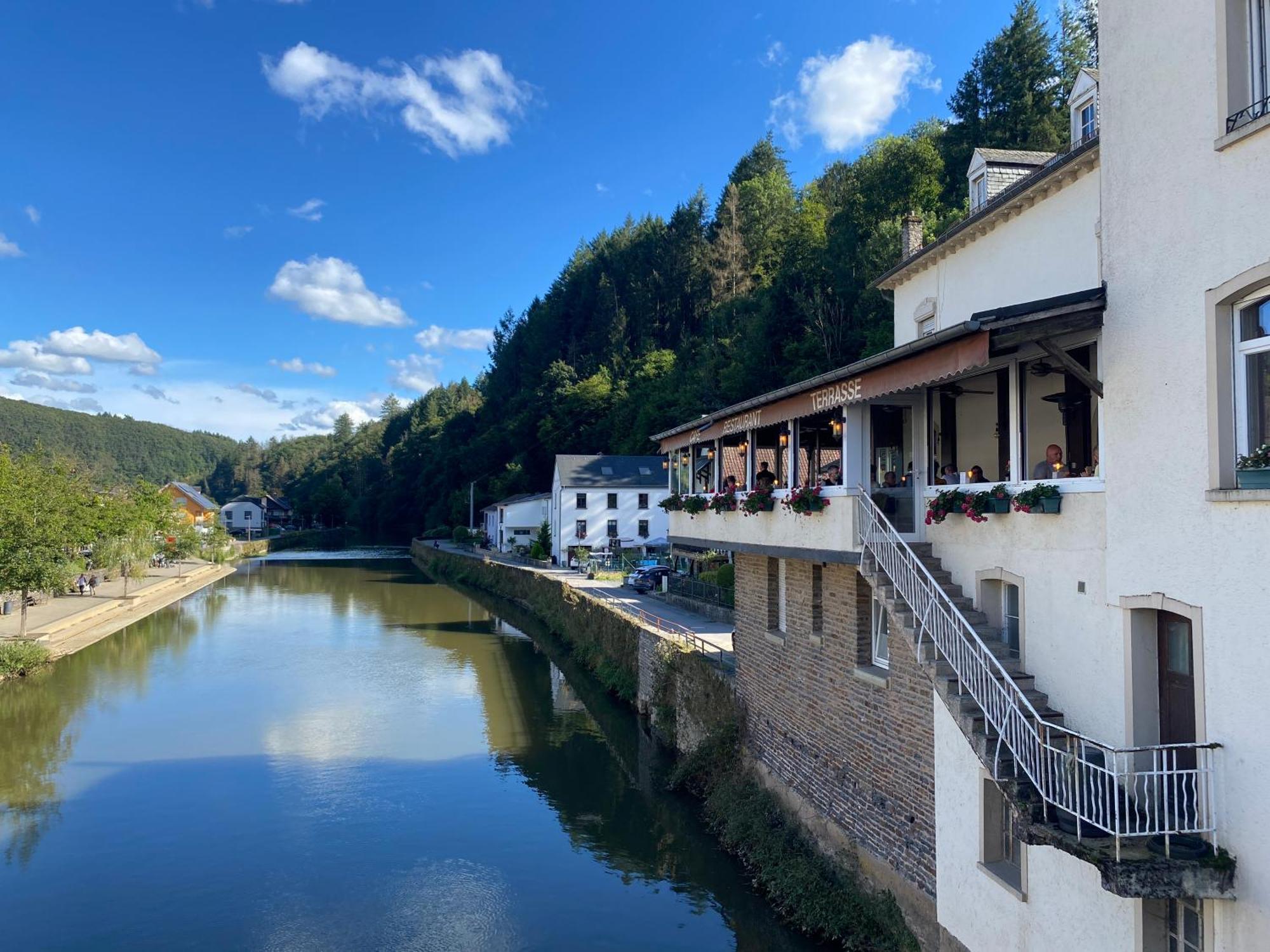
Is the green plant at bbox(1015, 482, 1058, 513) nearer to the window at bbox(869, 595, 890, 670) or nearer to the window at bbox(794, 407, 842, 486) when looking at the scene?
the window at bbox(869, 595, 890, 670)

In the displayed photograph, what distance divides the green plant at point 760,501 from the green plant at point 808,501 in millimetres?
890

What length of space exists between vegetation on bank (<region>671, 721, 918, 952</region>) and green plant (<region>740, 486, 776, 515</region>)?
16.5 ft

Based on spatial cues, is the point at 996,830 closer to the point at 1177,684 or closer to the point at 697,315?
the point at 1177,684

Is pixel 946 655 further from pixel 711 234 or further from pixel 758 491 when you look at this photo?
pixel 711 234

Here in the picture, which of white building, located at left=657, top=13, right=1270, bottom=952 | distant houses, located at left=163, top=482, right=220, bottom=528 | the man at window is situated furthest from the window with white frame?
distant houses, located at left=163, top=482, right=220, bottom=528

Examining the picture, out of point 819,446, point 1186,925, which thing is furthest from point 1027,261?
point 1186,925

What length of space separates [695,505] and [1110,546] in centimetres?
904

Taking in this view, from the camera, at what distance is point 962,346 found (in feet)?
26.5

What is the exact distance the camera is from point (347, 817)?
16.2 m

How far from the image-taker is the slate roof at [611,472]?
2108 inches

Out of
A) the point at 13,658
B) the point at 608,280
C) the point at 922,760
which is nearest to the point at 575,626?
the point at 13,658

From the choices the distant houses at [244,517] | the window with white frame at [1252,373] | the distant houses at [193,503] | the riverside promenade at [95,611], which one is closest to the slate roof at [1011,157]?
the window with white frame at [1252,373]

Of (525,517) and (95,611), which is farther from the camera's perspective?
(525,517)

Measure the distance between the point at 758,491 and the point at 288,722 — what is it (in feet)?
54.5
